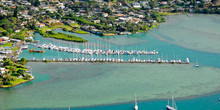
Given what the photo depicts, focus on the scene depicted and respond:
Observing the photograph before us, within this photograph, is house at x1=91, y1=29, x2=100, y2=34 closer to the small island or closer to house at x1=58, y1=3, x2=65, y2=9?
the small island

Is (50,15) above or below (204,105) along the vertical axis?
above

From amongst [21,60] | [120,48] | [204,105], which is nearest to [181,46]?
[120,48]

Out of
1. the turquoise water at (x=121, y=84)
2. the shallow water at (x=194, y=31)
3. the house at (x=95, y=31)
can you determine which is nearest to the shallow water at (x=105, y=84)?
the turquoise water at (x=121, y=84)

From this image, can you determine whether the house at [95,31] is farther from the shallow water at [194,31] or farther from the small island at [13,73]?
the small island at [13,73]

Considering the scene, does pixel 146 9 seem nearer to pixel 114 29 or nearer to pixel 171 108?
pixel 114 29

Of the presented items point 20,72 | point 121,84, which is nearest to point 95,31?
point 20,72

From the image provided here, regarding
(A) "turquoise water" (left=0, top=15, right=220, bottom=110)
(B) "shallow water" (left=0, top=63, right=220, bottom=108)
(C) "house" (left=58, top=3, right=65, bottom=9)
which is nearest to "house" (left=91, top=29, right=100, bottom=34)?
(A) "turquoise water" (left=0, top=15, right=220, bottom=110)
